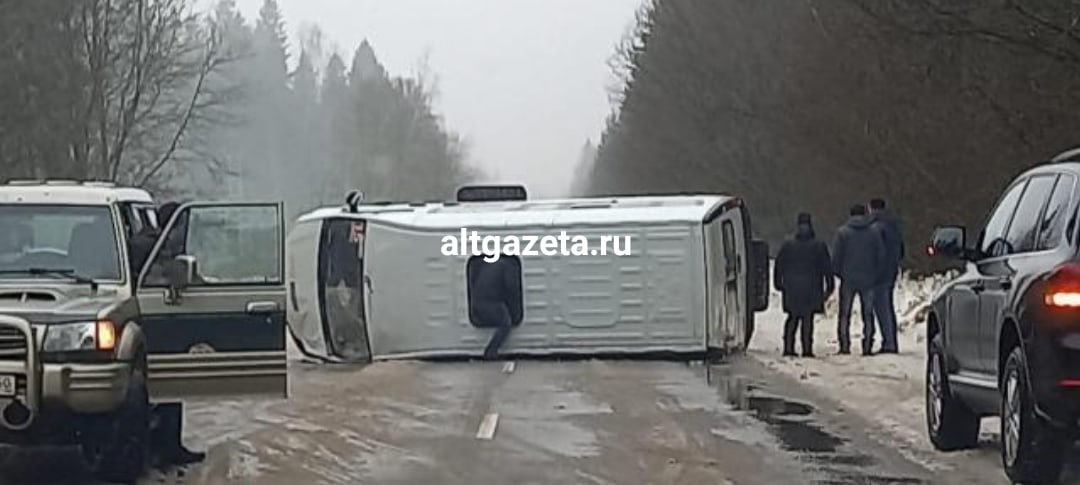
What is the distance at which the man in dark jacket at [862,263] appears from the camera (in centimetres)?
2356

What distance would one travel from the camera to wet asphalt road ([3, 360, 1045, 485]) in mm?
12609

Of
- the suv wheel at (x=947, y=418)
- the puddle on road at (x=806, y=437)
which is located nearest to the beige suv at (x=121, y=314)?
the puddle on road at (x=806, y=437)

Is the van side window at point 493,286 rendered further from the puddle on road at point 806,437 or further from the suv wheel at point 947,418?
the suv wheel at point 947,418

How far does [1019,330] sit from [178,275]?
507 centimetres

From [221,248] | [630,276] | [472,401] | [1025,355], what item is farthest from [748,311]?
[1025,355]

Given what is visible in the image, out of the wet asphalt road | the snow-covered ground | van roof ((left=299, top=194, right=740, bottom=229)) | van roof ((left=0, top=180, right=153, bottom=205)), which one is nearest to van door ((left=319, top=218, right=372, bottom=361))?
van roof ((left=299, top=194, right=740, bottom=229))

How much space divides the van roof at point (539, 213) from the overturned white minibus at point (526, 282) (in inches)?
1.1

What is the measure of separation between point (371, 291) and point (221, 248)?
12123 millimetres

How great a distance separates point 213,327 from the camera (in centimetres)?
1252

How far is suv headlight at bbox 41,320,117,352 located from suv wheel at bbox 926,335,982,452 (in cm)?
554

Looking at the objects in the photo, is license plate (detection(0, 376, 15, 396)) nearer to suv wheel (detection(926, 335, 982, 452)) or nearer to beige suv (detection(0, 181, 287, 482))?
beige suv (detection(0, 181, 287, 482))

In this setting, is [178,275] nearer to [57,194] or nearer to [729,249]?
[57,194]

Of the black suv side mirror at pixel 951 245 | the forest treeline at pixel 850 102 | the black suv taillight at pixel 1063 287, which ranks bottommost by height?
the black suv taillight at pixel 1063 287

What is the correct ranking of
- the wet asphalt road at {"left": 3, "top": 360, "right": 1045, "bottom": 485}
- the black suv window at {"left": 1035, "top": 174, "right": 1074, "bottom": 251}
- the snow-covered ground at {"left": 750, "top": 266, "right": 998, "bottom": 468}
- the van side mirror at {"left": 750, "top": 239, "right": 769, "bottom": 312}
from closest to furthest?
1. the black suv window at {"left": 1035, "top": 174, "right": 1074, "bottom": 251}
2. the wet asphalt road at {"left": 3, "top": 360, "right": 1045, "bottom": 485}
3. the snow-covered ground at {"left": 750, "top": 266, "right": 998, "bottom": 468}
4. the van side mirror at {"left": 750, "top": 239, "right": 769, "bottom": 312}
